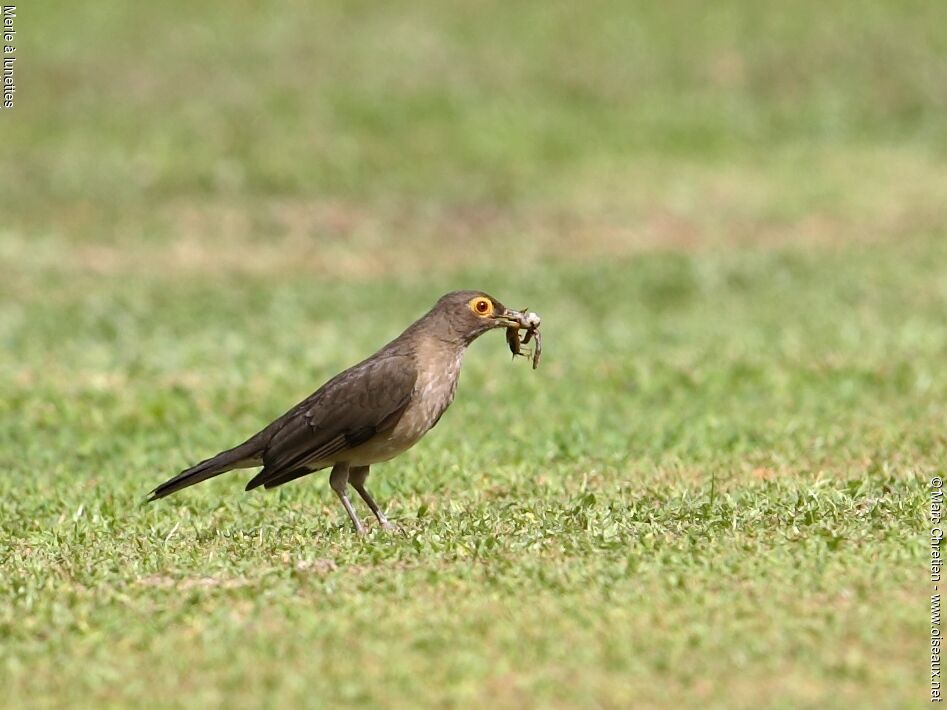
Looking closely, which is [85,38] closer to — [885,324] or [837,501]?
[885,324]

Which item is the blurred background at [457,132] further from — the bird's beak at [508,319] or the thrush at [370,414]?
the thrush at [370,414]

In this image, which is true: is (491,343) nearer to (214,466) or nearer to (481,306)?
(481,306)

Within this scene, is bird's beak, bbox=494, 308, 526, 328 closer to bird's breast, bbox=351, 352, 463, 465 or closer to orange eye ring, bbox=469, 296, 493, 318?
orange eye ring, bbox=469, 296, 493, 318

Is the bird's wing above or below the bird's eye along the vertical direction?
below

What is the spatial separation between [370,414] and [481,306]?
1.03 m

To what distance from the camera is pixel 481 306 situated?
9.71 meters

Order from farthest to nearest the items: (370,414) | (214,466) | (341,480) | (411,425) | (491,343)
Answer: (491,343) → (341,480) → (214,466) → (411,425) → (370,414)

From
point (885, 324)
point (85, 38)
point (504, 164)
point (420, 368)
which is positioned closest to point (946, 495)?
point (420, 368)

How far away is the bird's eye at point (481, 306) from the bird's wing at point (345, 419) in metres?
0.55

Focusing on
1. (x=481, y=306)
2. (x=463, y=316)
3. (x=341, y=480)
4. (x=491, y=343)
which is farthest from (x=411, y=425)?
(x=491, y=343)

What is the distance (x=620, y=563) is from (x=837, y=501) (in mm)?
1908

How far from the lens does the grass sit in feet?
22.8

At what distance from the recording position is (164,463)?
12641mm

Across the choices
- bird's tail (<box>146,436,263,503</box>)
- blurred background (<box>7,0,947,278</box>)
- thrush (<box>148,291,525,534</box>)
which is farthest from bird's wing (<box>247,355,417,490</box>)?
blurred background (<box>7,0,947,278</box>)
